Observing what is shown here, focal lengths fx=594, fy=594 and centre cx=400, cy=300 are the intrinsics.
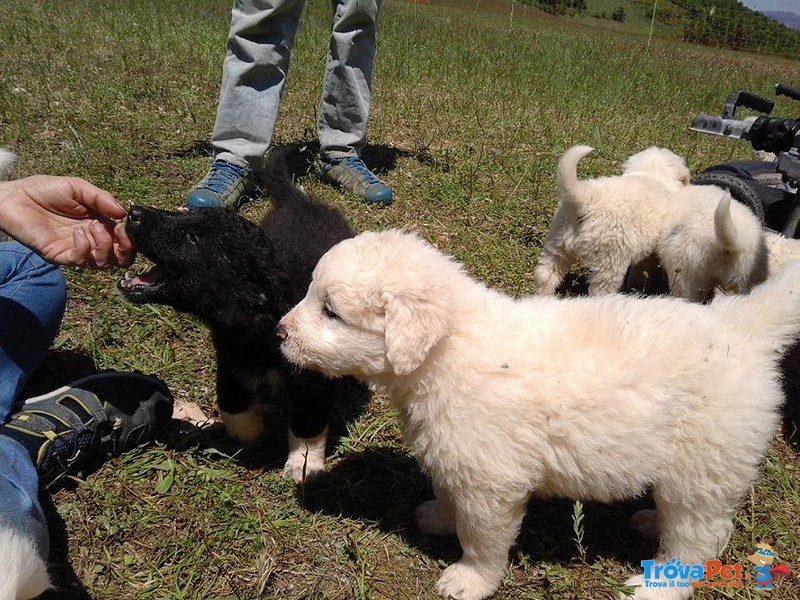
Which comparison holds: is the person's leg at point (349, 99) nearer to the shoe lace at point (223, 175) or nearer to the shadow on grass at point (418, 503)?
the shoe lace at point (223, 175)

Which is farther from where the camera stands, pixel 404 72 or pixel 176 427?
pixel 404 72

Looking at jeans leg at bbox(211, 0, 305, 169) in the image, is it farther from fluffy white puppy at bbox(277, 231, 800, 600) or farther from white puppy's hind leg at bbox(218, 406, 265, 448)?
fluffy white puppy at bbox(277, 231, 800, 600)

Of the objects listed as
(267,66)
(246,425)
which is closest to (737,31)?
(267,66)

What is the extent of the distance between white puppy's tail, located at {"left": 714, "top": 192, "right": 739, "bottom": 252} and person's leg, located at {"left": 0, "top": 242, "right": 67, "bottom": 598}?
3246mm

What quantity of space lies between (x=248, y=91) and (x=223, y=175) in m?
0.66

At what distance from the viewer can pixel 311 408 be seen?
2500 mm

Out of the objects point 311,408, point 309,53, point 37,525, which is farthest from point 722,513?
point 309,53

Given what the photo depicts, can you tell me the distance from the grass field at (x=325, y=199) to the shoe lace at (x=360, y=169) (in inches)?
10.7

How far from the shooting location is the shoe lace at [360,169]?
4844 mm

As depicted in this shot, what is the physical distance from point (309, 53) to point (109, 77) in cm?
318

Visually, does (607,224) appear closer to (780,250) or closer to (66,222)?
(780,250)

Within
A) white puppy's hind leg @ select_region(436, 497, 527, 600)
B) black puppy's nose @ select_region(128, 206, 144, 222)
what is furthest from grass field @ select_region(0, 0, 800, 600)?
black puppy's nose @ select_region(128, 206, 144, 222)

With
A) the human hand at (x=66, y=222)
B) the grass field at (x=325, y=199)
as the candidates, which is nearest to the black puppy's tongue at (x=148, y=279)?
the human hand at (x=66, y=222)

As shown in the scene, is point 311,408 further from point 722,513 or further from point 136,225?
point 722,513
